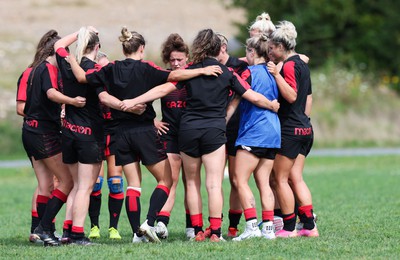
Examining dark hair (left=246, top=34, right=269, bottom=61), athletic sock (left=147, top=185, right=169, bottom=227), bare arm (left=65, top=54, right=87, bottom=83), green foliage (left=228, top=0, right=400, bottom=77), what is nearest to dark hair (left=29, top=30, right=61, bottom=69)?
bare arm (left=65, top=54, right=87, bottom=83)

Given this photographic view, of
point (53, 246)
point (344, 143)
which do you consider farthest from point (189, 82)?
point (344, 143)

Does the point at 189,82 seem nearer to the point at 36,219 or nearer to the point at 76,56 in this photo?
the point at 76,56

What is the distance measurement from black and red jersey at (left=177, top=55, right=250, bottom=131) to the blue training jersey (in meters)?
0.26

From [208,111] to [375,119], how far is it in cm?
2391

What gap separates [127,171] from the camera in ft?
30.6

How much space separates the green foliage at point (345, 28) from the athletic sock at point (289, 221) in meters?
26.0

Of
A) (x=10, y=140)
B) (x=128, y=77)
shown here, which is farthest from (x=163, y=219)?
(x=10, y=140)

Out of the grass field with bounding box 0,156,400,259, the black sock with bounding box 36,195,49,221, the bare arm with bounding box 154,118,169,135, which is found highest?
the bare arm with bounding box 154,118,169,135

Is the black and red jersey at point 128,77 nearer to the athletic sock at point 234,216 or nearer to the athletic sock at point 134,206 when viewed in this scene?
the athletic sock at point 134,206

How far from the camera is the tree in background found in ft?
118

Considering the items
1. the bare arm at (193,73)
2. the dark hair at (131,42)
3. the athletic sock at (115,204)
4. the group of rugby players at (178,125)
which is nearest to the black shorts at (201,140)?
the group of rugby players at (178,125)

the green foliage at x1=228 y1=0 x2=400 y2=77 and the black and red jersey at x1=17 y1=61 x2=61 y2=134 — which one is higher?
the green foliage at x1=228 y1=0 x2=400 y2=77

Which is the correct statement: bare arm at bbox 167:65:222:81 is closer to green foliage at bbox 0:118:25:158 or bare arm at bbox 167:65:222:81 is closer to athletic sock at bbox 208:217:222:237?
athletic sock at bbox 208:217:222:237

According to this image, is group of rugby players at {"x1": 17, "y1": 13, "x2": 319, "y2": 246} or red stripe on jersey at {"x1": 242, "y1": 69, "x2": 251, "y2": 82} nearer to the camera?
group of rugby players at {"x1": 17, "y1": 13, "x2": 319, "y2": 246}
